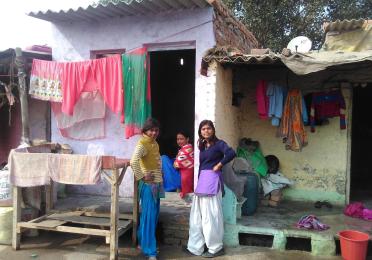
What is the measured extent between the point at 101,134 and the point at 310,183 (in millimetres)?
4220

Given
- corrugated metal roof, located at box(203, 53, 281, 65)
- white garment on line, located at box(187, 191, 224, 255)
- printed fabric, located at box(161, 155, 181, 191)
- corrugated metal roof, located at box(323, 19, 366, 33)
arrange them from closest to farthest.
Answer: white garment on line, located at box(187, 191, 224, 255) → corrugated metal roof, located at box(203, 53, 281, 65) → printed fabric, located at box(161, 155, 181, 191) → corrugated metal roof, located at box(323, 19, 366, 33)

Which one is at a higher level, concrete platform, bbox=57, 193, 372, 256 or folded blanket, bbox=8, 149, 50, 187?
folded blanket, bbox=8, 149, 50, 187

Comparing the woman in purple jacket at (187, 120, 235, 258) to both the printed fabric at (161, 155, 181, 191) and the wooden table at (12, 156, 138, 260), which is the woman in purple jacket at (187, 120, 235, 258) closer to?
the wooden table at (12, 156, 138, 260)

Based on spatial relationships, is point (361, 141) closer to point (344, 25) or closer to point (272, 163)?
point (344, 25)

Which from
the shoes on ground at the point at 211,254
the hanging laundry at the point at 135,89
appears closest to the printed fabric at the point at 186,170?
the hanging laundry at the point at 135,89

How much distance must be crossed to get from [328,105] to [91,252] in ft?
16.2

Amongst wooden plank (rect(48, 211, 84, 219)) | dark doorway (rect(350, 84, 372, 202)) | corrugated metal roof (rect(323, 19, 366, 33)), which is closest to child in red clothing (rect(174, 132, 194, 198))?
wooden plank (rect(48, 211, 84, 219))

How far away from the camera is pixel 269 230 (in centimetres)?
543

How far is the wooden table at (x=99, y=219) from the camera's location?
198 inches

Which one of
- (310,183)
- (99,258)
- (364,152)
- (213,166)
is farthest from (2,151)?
(364,152)

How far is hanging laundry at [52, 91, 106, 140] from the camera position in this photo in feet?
22.8

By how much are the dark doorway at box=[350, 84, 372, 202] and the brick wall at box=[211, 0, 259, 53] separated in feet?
9.87

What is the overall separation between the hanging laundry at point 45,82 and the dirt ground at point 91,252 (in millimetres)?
2548

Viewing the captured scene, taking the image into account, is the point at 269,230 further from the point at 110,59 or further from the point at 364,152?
the point at 364,152
